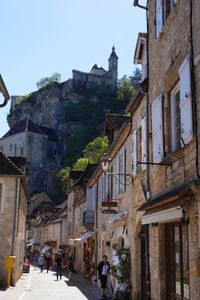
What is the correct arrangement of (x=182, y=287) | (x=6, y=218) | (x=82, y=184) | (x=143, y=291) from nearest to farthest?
1. (x=182, y=287)
2. (x=143, y=291)
3. (x=6, y=218)
4. (x=82, y=184)

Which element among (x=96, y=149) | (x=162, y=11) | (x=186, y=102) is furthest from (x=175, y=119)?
(x=96, y=149)

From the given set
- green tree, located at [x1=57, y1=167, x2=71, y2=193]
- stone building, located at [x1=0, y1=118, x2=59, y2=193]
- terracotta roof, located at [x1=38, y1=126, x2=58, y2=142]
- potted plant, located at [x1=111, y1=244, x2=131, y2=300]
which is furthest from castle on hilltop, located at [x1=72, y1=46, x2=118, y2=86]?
potted plant, located at [x1=111, y1=244, x2=131, y2=300]

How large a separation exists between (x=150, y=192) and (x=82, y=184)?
22562 millimetres

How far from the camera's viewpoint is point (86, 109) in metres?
102

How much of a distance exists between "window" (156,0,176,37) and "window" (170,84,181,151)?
196 centimetres

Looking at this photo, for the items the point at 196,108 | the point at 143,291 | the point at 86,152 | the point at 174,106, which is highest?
the point at 86,152

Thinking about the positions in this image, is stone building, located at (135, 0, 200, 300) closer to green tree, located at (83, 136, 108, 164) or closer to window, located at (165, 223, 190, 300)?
window, located at (165, 223, 190, 300)

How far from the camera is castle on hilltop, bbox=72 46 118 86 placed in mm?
109312

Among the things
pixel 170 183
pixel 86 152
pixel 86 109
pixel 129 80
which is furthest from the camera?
pixel 129 80

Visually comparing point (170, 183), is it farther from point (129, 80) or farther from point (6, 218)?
point (129, 80)

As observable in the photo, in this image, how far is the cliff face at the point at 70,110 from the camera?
95625mm

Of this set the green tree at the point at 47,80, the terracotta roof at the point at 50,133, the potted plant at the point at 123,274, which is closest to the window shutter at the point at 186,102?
the potted plant at the point at 123,274

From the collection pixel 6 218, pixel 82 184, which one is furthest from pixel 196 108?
pixel 82 184

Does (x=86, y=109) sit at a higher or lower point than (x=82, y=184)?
higher
